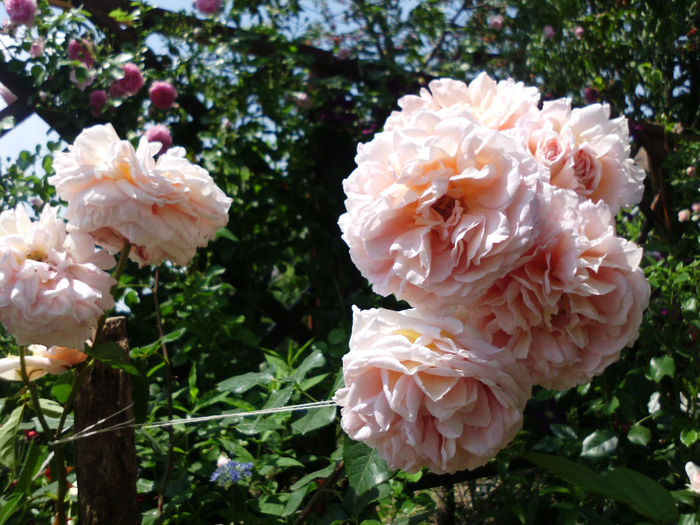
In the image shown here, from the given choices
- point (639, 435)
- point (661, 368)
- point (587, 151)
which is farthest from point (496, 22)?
point (587, 151)

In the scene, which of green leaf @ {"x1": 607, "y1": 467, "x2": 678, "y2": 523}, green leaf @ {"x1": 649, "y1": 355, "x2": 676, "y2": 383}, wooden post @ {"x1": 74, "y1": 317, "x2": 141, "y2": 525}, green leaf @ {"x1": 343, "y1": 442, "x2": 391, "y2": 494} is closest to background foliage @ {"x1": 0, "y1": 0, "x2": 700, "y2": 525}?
green leaf @ {"x1": 649, "y1": 355, "x2": 676, "y2": 383}

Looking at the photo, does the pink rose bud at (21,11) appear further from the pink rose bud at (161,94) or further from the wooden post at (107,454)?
the wooden post at (107,454)

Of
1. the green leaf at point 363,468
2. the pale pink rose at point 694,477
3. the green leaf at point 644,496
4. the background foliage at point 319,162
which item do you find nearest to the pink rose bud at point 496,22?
the background foliage at point 319,162

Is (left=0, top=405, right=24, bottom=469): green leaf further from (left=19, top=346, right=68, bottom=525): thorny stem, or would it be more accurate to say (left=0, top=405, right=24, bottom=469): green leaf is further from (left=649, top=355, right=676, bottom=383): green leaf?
(left=649, top=355, right=676, bottom=383): green leaf

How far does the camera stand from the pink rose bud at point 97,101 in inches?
85.5

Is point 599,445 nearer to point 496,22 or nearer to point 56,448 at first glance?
point 56,448

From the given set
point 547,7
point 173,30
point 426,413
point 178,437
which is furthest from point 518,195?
point 547,7

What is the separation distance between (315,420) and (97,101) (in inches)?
68.5

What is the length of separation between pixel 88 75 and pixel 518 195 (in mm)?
2138

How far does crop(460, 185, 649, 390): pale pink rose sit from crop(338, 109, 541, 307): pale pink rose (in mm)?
34

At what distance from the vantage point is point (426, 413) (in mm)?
534

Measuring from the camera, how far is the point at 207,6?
2436mm

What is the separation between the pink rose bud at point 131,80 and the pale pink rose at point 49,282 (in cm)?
162

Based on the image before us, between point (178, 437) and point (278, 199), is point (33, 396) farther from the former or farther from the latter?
point (278, 199)
